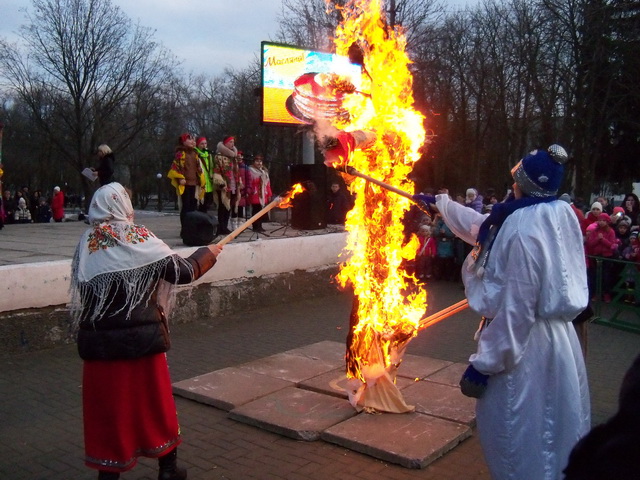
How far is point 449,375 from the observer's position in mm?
6758

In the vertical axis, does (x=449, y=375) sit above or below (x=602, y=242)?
below

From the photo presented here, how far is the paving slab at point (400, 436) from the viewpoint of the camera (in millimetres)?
4707

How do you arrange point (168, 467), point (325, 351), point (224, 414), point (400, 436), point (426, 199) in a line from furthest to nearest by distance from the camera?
point (325, 351)
point (224, 414)
point (400, 436)
point (426, 199)
point (168, 467)

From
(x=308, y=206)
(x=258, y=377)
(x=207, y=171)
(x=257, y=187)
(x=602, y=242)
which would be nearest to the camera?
(x=258, y=377)

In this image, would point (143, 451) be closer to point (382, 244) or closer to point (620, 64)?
point (382, 244)

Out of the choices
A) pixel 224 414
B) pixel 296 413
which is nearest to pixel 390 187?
pixel 296 413

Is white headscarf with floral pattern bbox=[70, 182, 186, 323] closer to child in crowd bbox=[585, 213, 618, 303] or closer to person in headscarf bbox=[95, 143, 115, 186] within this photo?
person in headscarf bbox=[95, 143, 115, 186]

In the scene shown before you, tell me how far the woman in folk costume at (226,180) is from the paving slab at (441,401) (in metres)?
7.10

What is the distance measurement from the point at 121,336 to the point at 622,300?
9.41 metres

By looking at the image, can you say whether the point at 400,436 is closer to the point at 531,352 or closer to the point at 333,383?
the point at 333,383

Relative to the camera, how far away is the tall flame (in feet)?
17.5

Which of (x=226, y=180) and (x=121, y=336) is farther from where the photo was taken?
(x=226, y=180)

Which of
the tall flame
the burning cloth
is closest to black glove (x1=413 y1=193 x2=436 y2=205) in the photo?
the tall flame

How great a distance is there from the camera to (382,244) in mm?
5504
